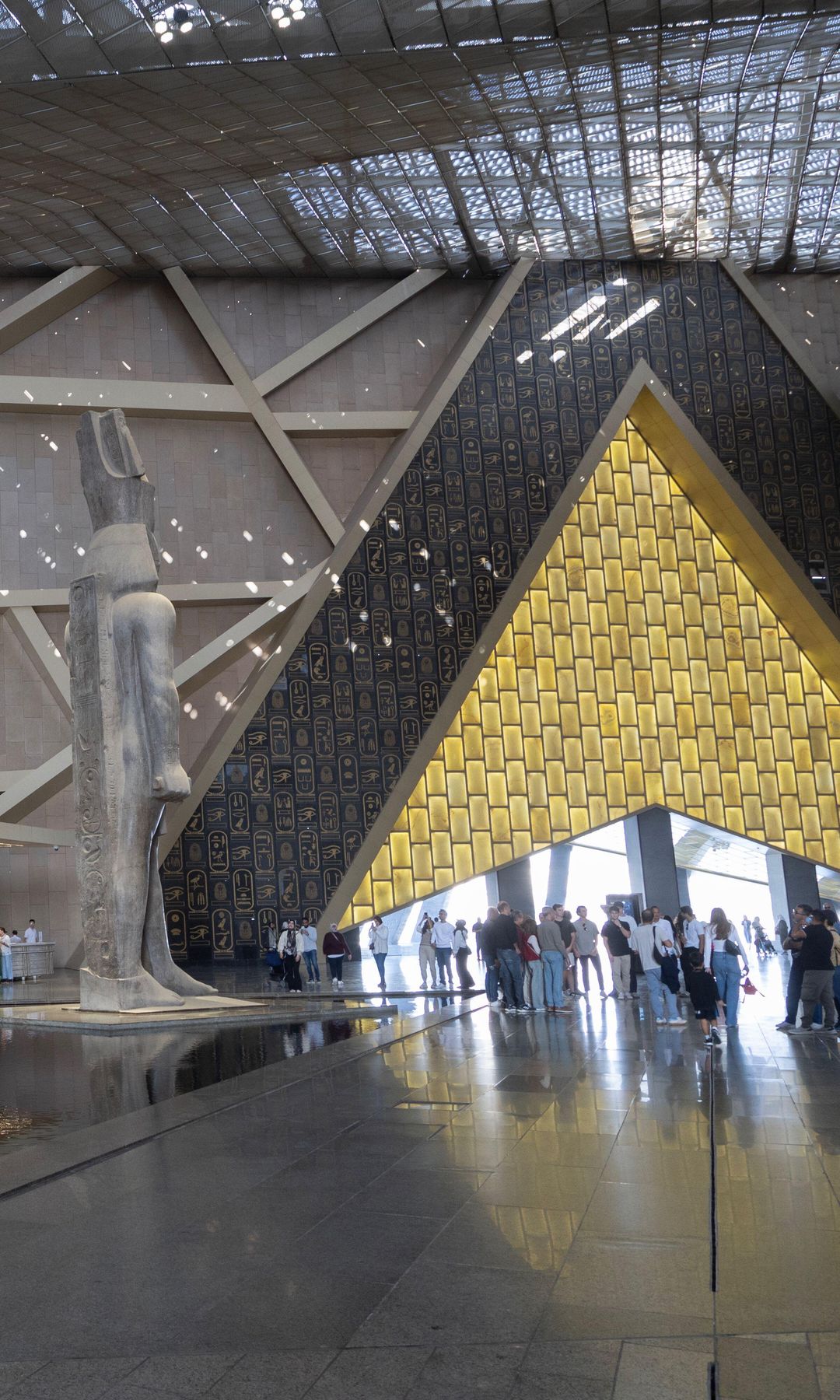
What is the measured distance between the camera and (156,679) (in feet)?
31.9

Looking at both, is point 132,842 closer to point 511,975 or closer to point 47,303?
point 511,975

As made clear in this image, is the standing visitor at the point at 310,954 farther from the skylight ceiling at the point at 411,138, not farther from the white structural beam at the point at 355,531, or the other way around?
the skylight ceiling at the point at 411,138

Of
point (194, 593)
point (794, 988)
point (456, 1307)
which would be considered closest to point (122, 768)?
point (794, 988)

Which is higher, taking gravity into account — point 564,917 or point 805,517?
point 805,517

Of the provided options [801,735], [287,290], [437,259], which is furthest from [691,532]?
[287,290]

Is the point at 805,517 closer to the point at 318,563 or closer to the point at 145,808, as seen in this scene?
the point at 318,563

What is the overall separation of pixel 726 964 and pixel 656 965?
1.88 m

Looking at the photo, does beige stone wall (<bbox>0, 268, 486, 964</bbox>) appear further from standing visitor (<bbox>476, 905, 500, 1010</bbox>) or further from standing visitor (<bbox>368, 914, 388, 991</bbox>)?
standing visitor (<bbox>476, 905, 500, 1010</bbox>)

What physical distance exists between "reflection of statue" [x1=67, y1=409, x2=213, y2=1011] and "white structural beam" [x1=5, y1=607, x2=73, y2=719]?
10.9 meters

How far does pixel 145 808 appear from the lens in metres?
9.66

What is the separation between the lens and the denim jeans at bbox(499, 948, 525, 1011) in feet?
36.9

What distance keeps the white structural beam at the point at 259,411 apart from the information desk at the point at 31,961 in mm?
8759

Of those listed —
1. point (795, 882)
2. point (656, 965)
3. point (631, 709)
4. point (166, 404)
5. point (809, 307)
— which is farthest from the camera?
point (809, 307)

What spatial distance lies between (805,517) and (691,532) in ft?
7.35
